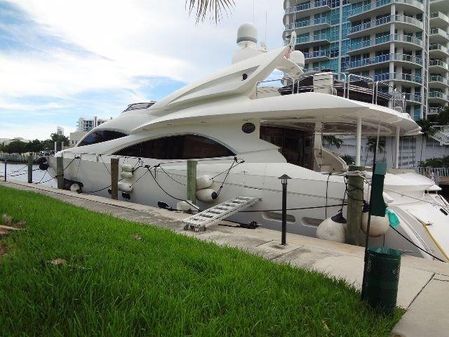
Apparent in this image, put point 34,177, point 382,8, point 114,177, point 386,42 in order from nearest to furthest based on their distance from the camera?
point 114,177
point 34,177
point 386,42
point 382,8

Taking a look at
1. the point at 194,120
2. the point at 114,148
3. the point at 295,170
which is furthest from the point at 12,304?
the point at 114,148

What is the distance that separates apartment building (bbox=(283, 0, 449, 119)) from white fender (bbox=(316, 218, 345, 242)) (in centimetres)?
4781

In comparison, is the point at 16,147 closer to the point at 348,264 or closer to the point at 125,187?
the point at 125,187

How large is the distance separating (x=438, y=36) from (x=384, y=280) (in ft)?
229

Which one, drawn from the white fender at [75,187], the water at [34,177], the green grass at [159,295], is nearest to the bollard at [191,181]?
the green grass at [159,295]

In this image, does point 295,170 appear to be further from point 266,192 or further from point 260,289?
point 260,289

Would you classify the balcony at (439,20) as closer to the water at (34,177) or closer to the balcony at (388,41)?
the balcony at (388,41)

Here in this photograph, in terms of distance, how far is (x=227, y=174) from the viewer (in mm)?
10086

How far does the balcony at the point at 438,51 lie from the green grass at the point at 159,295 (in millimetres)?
68103

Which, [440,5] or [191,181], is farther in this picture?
[440,5]

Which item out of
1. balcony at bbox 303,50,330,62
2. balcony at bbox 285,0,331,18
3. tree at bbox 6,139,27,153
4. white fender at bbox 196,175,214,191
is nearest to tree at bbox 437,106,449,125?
balcony at bbox 303,50,330,62

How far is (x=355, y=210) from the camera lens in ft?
24.2

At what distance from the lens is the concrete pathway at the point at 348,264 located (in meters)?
3.54

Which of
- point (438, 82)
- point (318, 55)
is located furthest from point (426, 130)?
point (318, 55)
